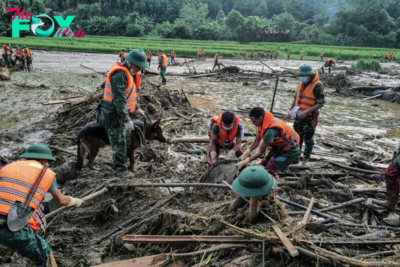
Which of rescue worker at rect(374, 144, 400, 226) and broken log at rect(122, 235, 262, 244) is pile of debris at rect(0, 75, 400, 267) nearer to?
broken log at rect(122, 235, 262, 244)

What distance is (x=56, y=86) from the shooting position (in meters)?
14.7

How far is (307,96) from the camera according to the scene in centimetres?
603

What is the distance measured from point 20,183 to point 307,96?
17.9ft

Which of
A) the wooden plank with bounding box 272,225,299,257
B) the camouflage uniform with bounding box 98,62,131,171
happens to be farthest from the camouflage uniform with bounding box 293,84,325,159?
the wooden plank with bounding box 272,225,299,257

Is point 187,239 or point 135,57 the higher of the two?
point 135,57

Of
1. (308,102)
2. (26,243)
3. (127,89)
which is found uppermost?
(127,89)

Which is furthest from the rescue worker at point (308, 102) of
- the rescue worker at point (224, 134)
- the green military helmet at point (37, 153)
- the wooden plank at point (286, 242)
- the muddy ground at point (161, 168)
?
the green military helmet at point (37, 153)

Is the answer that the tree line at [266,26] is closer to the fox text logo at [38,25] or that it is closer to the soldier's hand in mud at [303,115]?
the fox text logo at [38,25]

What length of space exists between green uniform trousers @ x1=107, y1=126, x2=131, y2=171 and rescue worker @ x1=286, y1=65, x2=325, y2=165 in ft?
12.4

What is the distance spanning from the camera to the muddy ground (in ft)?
11.4

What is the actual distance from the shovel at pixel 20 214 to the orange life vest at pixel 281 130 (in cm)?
327

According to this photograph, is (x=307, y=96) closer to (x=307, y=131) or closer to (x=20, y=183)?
(x=307, y=131)

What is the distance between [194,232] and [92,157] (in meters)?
3.31

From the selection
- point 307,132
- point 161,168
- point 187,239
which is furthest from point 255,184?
point 307,132
